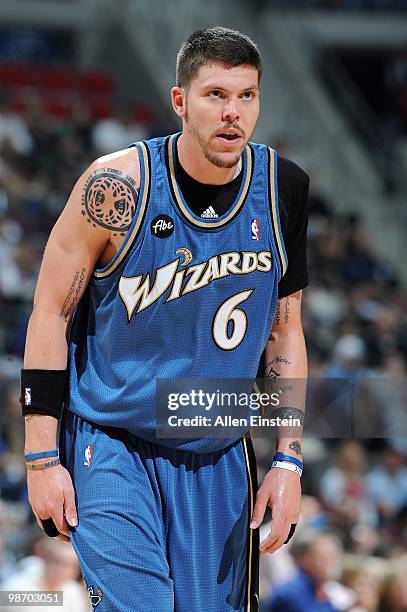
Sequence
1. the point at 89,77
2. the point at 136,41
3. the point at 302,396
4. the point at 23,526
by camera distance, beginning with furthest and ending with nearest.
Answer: the point at 136,41 → the point at 89,77 → the point at 23,526 → the point at 302,396

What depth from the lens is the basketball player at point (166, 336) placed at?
3.37m

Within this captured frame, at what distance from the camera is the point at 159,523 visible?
11.1 ft

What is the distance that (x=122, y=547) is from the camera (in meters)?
3.27

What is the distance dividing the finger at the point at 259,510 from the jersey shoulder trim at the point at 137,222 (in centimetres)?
87

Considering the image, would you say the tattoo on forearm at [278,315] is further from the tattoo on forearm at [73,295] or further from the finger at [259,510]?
the tattoo on forearm at [73,295]

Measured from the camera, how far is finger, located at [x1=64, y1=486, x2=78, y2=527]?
3382mm

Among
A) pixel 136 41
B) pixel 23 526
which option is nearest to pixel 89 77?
pixel 136 41

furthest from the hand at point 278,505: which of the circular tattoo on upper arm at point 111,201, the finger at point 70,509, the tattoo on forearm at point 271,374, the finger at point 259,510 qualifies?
the circular tattoo on upper arm at point 111,201

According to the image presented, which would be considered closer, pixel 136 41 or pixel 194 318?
pixel 194 318

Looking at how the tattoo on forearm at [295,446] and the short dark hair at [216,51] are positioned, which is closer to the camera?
the short dark hair at [216,51]

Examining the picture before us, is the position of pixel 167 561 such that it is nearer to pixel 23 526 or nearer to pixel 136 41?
pixel 23 526

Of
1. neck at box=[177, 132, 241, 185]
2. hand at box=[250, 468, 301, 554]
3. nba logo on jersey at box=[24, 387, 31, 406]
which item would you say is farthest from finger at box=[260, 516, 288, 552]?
neck at box=[177, 132, 241, 185]

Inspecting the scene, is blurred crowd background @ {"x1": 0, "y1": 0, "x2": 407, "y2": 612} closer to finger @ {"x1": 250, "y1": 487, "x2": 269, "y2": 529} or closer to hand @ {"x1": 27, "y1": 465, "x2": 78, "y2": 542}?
finger @ {"x1": 250, "y1": 487, "x2": 269, "y2": 529}

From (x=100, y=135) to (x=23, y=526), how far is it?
770cm
